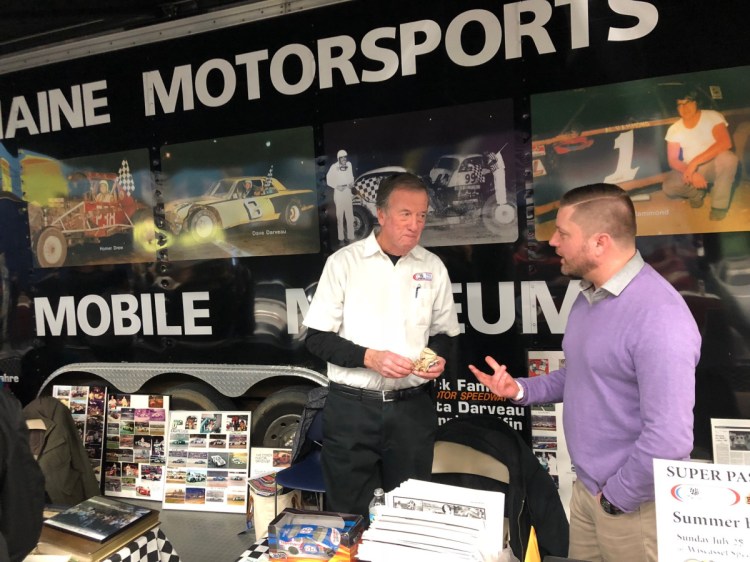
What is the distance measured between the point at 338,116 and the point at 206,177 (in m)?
0.96

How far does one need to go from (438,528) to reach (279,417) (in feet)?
7.93

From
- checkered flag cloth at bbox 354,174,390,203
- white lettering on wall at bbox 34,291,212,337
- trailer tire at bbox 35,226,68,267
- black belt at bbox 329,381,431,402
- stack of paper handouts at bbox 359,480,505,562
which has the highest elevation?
checkered flag cloth at bbox 354,174,390,203

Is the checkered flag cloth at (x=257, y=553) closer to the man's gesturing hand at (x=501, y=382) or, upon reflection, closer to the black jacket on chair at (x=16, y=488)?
the black jacket on chair at (x=16, y=488)

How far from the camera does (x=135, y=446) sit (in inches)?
160

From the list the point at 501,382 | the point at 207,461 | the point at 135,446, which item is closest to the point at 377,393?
the point at 501,382

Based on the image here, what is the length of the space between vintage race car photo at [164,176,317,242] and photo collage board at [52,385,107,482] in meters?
1.37

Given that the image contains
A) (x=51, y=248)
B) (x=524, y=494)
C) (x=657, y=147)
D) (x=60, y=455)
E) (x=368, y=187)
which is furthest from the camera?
(x=51, y=248)

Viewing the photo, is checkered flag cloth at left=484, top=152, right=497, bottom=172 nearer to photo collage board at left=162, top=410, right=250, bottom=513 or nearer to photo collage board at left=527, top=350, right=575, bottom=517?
photo collage board at left=527, top=350, right=575, bottom=517

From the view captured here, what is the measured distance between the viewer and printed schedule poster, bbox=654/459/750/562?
116 cm

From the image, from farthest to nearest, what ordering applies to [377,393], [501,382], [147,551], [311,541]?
[377,393]
[147,551]
[501,382]
[311,541]

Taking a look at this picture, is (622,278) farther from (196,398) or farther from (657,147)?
(196,398)

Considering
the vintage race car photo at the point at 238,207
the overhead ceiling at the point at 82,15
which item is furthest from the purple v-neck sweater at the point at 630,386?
the overhead ceiling at the point at 82,15

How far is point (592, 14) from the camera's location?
279 centimetres

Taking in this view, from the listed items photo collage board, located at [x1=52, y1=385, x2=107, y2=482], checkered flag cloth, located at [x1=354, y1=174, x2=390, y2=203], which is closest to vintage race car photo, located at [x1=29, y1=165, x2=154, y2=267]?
photo collage board, located at [x1=52, y1=385, x2=107, y2=482]
